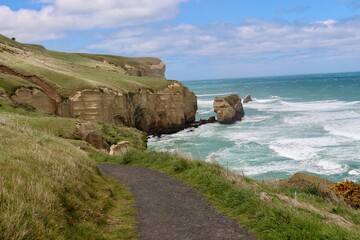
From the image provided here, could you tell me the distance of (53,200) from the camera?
29.2 feet

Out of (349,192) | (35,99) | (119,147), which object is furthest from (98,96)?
(349,192)

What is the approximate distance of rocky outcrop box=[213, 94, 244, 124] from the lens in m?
68.5

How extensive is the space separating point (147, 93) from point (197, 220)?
1916 inches

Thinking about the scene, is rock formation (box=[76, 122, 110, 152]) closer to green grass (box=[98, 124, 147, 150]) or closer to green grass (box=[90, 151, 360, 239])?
green grass (box=[98, 124, 147, 150])

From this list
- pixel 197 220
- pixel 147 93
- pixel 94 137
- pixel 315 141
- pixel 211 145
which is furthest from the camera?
pixel 147 93

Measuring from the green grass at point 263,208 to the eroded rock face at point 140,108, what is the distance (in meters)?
28.0

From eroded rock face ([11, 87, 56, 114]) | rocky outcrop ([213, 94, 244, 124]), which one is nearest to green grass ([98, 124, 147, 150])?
eroded rock face ([11, 87, 56, 114])

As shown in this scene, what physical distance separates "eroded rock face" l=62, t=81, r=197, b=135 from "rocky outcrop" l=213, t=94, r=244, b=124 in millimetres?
4252

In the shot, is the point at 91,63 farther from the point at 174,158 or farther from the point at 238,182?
the point at 238,182

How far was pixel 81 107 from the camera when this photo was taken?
46.0m

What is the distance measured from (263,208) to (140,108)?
154 feet

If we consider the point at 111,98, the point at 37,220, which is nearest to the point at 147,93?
the point at 111,98

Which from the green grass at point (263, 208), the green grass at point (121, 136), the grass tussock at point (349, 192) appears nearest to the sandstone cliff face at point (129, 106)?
the green grass at point (121, 136)

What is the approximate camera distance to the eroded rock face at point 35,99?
130ft
